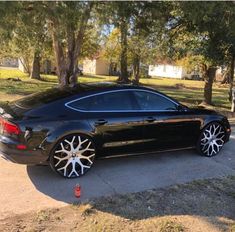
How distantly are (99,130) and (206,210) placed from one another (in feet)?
6.50

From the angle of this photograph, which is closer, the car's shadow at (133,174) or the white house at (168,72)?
the car's shadow at (133,174)

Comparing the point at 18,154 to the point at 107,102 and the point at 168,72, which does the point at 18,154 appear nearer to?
the point at 107,102

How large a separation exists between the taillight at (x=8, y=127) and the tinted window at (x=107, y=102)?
0.92 metres

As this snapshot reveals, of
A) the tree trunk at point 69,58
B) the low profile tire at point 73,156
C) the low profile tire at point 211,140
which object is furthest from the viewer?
the tree trunk at point 69,58

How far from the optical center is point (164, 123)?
20.4ft

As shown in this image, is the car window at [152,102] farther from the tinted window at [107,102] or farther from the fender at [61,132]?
the fender at [61,132]

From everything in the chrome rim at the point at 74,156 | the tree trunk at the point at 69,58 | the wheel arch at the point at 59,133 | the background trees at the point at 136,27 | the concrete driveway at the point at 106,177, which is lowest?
the concrete driveway at the point at 106,177

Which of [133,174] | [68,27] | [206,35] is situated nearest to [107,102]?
[133,174]

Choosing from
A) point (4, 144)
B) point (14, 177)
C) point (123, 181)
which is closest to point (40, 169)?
point (14, 177)

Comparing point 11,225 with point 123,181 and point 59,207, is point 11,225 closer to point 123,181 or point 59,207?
point 59,207

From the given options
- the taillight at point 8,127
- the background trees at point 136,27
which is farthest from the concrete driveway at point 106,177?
the background trees at point 136,27

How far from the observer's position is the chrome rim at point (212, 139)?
6.81 m

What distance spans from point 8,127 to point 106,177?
5.50 feet

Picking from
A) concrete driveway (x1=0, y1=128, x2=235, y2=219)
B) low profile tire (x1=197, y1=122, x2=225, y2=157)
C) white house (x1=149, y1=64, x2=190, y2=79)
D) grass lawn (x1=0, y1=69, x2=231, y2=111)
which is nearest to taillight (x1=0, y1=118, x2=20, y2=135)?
concrete driveway (x1=0, y1=128, x2=235, y2=219)
